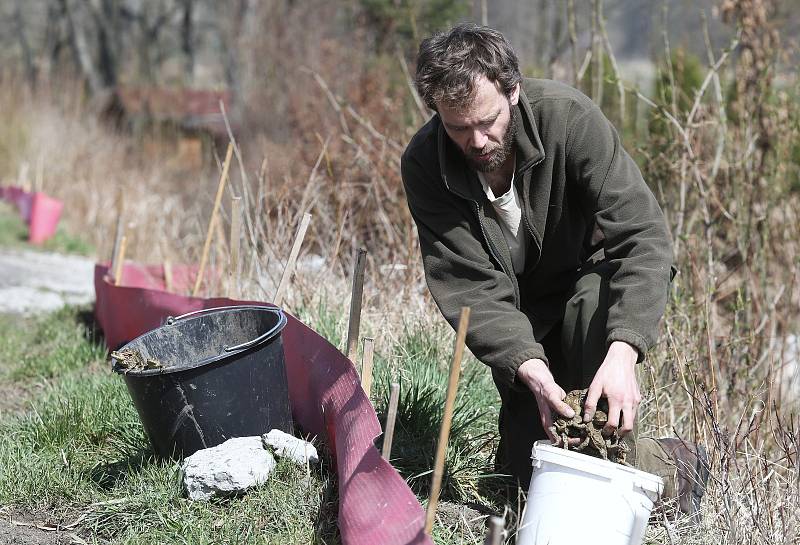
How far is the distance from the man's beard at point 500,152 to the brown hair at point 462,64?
107 mm

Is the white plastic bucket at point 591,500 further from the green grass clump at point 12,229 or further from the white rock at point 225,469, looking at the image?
the green grass clump at point 12,229

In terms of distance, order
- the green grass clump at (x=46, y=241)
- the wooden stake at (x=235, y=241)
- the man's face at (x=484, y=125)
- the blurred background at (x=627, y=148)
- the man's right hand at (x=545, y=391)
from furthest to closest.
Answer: the green grass clump at (x=46, y=241)
the wooden stake at (x=235, y=241)
the blurred background at (x=627, y=148)
the man's face at (x=484, y=125)
the man's right hand at (x=545, y=391)

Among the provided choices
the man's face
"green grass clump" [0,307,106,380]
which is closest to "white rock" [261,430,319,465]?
the man's face

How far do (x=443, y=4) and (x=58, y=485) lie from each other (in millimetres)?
10203

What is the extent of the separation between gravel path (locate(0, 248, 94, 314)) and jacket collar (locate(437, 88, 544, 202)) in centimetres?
440

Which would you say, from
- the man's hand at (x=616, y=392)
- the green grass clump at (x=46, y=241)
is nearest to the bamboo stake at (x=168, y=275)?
the man's hand at (x=616, y=392)

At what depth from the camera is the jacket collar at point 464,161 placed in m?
2.88

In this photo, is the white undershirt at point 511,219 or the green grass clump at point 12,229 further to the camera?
the green grass clump at point 12,229

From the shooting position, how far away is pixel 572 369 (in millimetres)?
3082

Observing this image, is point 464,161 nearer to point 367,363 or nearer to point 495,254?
point 495,254

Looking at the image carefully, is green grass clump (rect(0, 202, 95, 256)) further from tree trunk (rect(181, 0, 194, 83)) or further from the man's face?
tree trunk (rect(181, 0, 194, 83))

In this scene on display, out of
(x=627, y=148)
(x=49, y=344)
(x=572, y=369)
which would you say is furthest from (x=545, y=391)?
(x=49, y=344)

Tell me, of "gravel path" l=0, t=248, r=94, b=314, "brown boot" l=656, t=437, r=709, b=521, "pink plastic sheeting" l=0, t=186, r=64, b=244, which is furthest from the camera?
"pink plastic sheeting" l=0, t=186, r=64, b=244

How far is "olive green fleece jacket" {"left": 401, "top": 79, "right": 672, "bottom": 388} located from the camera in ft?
9.05
